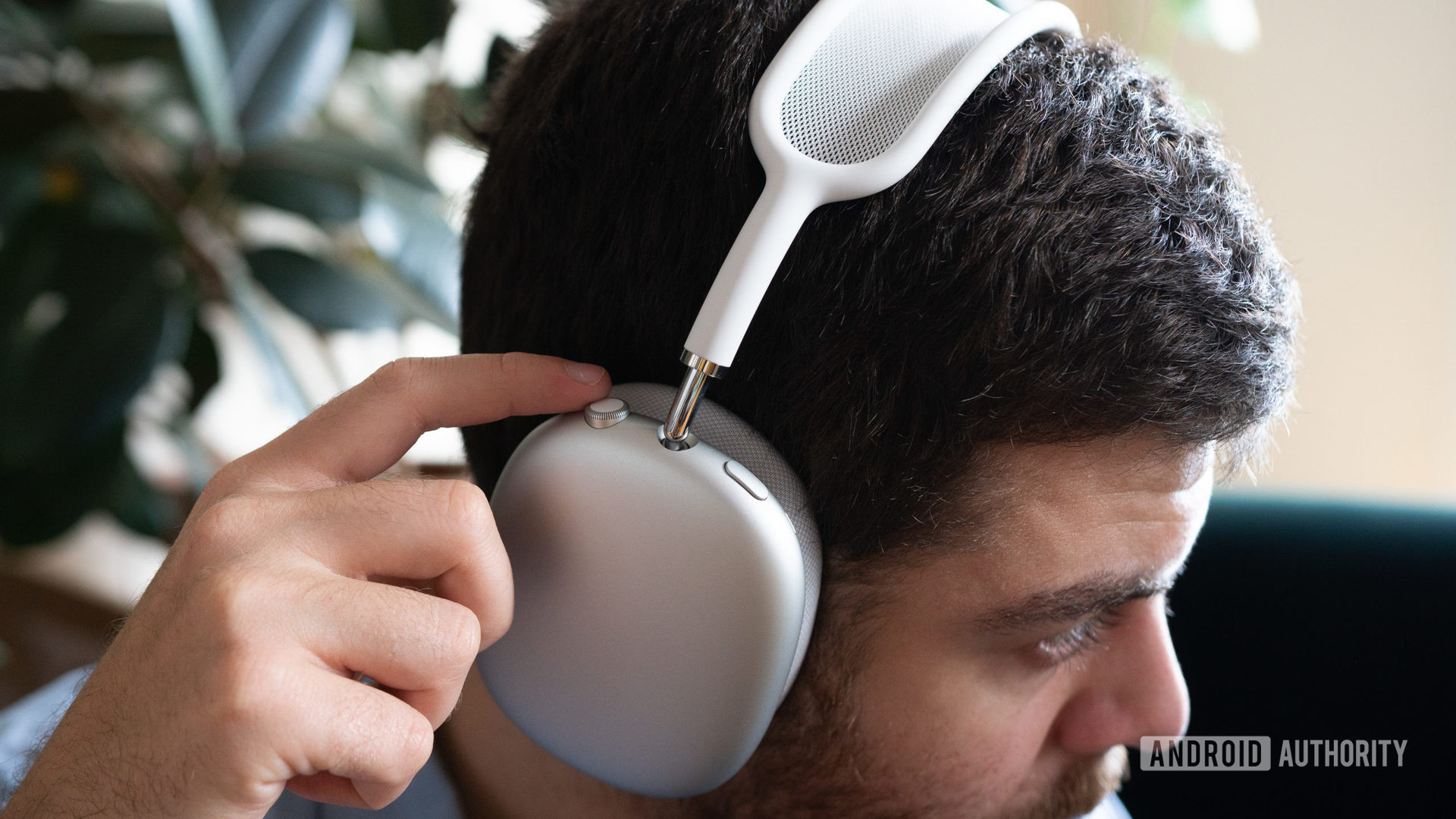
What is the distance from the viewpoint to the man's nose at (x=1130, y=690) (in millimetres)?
801

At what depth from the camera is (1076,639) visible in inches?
30.2

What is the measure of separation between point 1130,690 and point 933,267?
43cm

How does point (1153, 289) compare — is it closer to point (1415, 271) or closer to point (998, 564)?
point (998, 564)

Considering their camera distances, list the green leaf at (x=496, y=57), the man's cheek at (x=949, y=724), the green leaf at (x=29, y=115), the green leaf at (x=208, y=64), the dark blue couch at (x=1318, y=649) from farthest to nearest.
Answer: the green leaf at (x=29, y=115)
the green leaf at (x=496, y=57)
the green leaf at (x=208, y=64)
the dark blue couch at (x=1318, y=649)
the man's cheek at (x=949, y=724)

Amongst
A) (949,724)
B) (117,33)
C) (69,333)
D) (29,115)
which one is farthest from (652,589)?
(29,115)

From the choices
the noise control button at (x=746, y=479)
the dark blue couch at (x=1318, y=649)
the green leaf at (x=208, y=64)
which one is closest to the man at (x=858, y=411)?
the noise control button at (x=746, y=479)

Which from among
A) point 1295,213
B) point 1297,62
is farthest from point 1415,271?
point 1297,62

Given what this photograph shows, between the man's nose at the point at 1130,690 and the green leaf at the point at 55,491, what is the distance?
4.42 ft

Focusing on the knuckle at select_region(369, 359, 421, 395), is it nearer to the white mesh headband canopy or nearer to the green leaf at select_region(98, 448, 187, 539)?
the white mesh headband canopy

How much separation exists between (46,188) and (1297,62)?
2.04m

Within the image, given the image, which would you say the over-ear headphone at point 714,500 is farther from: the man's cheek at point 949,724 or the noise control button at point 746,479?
the man's cheek at point 949,724

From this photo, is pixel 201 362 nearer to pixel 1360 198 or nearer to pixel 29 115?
pixel 29 115

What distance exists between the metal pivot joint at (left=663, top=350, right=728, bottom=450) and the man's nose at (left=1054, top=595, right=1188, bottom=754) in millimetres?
446

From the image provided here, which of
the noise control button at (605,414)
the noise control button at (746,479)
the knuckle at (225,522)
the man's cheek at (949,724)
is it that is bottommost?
the man's cheek at (949,724)
